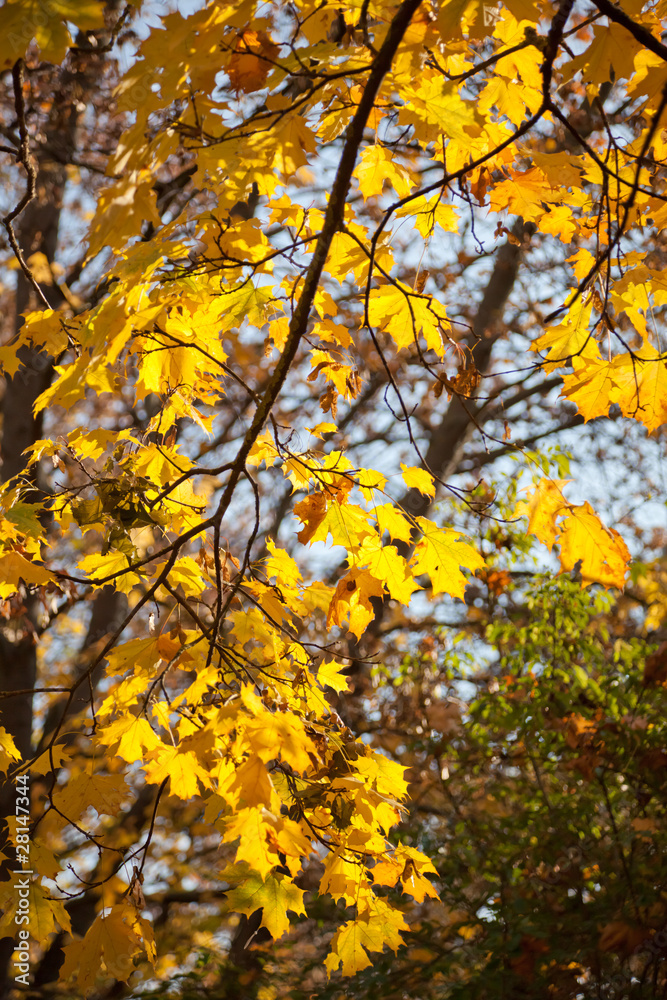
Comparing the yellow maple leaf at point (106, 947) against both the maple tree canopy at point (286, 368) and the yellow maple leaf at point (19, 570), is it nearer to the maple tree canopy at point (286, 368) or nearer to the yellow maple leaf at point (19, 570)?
the maple tree canopy at point (286, 368)

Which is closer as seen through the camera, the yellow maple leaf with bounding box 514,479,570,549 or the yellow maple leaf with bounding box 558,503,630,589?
the yellow maple leaf with bounding box 558,503,630,589

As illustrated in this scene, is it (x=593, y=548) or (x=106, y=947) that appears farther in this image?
(x=593, y=548)

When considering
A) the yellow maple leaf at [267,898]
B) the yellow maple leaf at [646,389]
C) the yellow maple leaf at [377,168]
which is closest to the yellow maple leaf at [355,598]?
the yellow maple leaf at [267,898]

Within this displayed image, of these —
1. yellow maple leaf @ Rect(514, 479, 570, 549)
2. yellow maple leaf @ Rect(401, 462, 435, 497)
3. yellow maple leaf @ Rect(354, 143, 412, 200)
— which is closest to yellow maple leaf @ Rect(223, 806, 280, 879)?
yellow maple leaf @ Rect(401, 462, 435, 497)

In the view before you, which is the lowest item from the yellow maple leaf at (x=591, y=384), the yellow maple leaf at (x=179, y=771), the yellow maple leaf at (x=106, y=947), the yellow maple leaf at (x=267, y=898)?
the yellow maple leaf at (x=106, y=947)

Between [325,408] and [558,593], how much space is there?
2.56 m

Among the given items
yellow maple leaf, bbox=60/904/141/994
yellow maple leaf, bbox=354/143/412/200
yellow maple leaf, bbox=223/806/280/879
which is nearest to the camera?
yellow maple leaf, bbox=223/806/280/879

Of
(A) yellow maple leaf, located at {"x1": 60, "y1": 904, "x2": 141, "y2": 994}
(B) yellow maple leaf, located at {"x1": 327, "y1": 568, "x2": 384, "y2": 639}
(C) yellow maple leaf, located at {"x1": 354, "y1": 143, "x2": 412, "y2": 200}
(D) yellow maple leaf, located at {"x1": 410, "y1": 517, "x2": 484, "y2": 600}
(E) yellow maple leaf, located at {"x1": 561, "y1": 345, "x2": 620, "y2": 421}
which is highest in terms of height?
(C) yellow maple leaf, located at {"x1": 354, "y1": 143, "x2": 412, "y2": 200}

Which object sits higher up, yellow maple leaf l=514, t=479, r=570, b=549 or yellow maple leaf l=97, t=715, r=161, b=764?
yellow maple leaf l=514, t=479, r=570, b=549

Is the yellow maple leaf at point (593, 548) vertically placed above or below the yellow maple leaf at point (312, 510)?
above

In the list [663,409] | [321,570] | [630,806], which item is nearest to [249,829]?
[663,409]

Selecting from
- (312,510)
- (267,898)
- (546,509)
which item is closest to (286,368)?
(312,510)

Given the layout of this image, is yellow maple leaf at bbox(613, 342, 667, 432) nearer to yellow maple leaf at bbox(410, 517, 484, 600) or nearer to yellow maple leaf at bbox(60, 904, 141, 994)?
yellow maple leaf at bbox(410, 517, 484, 600)

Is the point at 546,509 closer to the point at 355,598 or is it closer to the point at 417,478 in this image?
the point at 417,478
